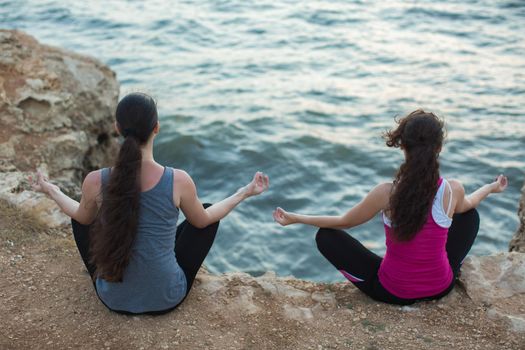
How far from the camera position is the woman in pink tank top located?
162 inches

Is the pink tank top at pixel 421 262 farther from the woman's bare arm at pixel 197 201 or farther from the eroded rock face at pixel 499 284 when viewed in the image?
the woman's bare arm at pixel 197 201

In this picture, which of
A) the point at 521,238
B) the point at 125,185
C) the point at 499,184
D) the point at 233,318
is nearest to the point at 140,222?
the point at 125,185

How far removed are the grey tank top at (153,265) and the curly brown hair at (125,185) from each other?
0.34ft

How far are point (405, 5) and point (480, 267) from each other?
14.1 m

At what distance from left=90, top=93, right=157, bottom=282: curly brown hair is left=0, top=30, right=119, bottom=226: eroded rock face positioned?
2165 millimetres

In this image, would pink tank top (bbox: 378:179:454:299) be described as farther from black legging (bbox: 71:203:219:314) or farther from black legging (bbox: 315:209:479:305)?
black legging (bbox: 71:203:219:314)

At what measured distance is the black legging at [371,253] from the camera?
4.73 m

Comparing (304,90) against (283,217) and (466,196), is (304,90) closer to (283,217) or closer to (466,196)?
(283,217)

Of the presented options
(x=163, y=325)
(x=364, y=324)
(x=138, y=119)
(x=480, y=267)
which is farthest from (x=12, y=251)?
(x=480, y=267)

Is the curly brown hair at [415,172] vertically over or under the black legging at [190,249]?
over

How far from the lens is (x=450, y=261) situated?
15.6ft

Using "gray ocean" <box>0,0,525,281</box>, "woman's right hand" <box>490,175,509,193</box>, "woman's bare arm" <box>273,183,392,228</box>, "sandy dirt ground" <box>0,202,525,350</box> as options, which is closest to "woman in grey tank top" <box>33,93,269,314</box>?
"sandy dirt ground" <box>0,202,525,350</box>

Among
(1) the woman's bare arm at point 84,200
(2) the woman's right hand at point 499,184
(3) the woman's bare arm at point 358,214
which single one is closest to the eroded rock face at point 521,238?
(2) the woman's right hand at point 499,184

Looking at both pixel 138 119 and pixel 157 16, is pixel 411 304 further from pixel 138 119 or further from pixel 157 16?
pixel 157 16
